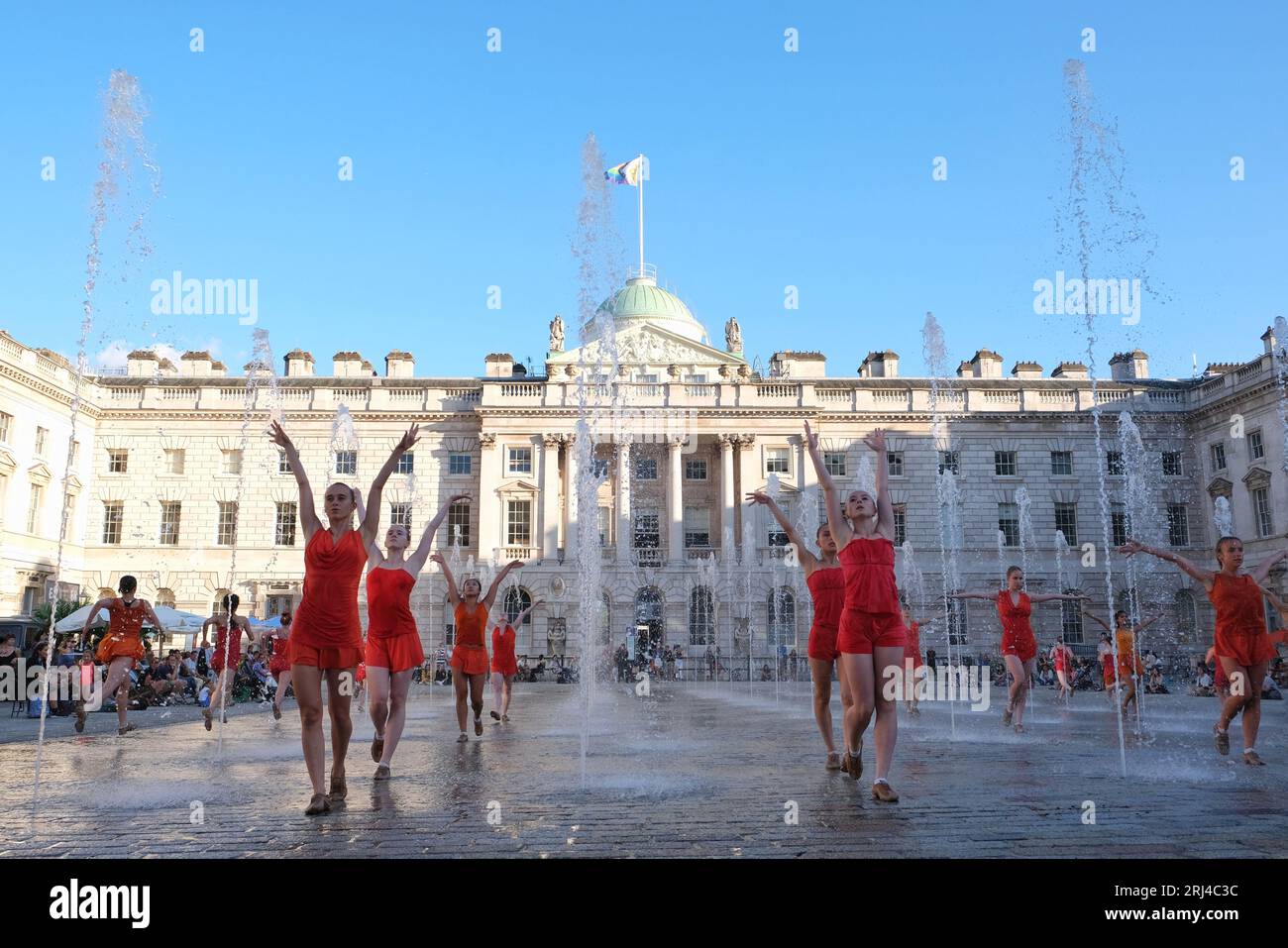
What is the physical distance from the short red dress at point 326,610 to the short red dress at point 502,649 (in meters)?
7.22

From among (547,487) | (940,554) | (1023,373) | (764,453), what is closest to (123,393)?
(547,487)

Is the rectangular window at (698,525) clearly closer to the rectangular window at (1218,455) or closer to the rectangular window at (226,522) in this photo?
the rectangular window at (226,522)

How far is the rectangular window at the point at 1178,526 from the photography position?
4356 cm

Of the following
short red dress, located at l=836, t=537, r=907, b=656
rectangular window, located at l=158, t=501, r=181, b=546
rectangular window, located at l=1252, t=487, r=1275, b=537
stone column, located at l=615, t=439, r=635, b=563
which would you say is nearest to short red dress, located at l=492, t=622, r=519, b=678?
short red dress, located at l=836, t=537, r=907, b=656

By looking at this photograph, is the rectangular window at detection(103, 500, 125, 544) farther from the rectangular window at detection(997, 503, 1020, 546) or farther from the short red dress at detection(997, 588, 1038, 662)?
the short red dress at detection(997, 588, 1038, 662)

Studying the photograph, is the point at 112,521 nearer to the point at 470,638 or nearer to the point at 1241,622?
the point at 470,638

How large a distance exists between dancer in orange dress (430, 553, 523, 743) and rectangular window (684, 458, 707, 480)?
35883mm

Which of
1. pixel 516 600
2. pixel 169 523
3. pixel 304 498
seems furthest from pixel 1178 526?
pixel 169 523

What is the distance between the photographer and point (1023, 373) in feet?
161

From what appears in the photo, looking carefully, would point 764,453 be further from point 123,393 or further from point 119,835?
point 119,835

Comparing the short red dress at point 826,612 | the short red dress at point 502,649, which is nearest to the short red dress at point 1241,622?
the short red dress at point 826,612

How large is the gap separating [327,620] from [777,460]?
40217 mm

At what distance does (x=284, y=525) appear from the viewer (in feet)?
147

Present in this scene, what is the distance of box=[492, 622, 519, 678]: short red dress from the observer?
518 inches
